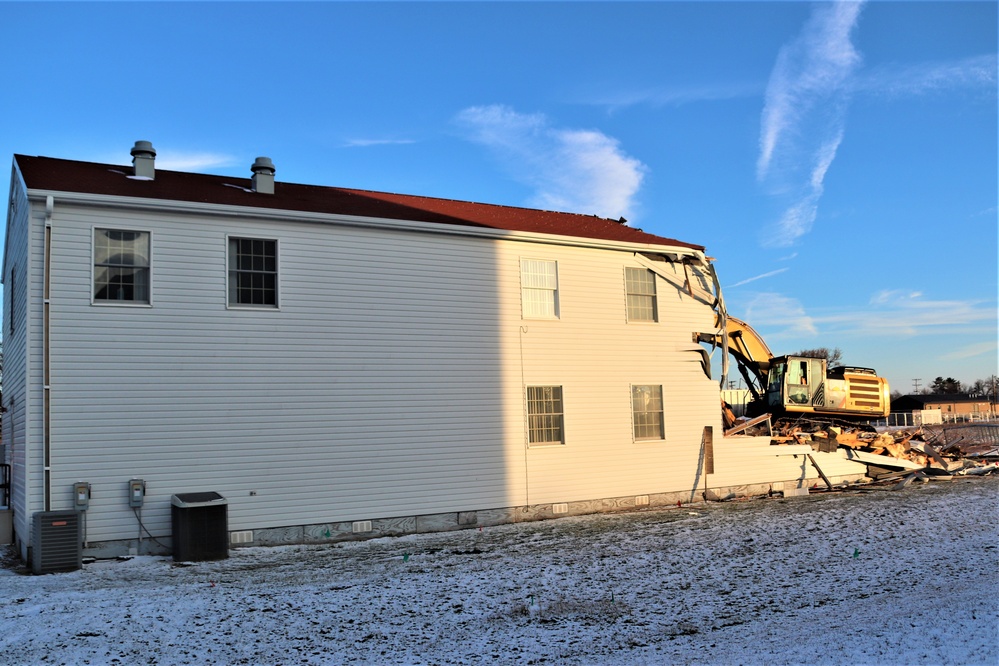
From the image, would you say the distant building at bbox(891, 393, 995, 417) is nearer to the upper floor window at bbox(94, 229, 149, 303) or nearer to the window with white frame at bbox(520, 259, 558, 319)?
the window with white frame at bbox(520, 259, 558, 319)

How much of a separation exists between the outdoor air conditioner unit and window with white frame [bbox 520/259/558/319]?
10.7 metres

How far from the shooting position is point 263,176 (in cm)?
1805

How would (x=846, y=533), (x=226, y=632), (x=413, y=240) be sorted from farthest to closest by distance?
(x=413, y=240) < (x=846, y=533) < (x=226, y=632)

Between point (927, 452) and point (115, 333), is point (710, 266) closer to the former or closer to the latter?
point (927, 452)

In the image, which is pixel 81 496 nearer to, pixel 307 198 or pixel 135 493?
pixel 135 493

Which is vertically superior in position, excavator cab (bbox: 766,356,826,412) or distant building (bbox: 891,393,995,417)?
excavator cab (bbox: 766,356,826,412)

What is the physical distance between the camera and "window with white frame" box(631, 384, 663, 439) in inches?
824

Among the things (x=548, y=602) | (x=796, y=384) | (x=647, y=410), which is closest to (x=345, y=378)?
(x=548, y=602)

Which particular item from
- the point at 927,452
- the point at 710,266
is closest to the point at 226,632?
the point at 710,266

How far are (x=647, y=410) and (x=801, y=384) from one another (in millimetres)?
6555

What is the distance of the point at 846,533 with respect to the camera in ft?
52.5

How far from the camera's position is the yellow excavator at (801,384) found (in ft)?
80.7

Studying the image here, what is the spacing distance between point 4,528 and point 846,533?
1779 cm

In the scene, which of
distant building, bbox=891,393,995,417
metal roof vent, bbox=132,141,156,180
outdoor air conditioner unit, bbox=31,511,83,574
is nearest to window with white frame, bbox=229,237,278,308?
metal roof vent, bbox=132,141,156,180
